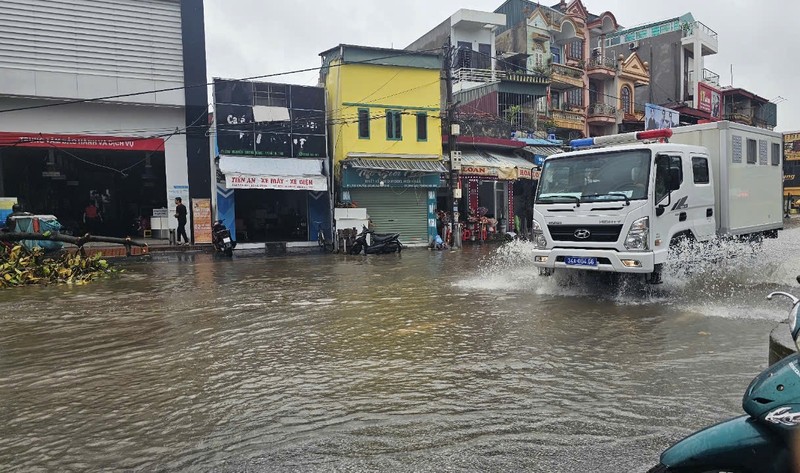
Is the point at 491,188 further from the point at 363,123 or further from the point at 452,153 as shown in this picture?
the point at 363,123

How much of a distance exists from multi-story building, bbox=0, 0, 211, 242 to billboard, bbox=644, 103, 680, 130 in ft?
77.7

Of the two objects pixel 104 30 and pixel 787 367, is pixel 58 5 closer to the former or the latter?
pixel 104 30

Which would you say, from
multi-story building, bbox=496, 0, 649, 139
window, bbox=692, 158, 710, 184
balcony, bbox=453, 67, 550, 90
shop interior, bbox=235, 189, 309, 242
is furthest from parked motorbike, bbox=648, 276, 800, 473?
multi-story building, bbox=496, 0, 649, 139

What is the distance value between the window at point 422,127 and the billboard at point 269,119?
413 centimetres

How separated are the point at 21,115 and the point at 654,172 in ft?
65.1

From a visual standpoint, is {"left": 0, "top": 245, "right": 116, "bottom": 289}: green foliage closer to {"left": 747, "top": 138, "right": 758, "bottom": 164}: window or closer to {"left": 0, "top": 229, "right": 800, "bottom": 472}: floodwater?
{"left": 0, "top": 229, "right": 800, "bottom": 472}: floodwater

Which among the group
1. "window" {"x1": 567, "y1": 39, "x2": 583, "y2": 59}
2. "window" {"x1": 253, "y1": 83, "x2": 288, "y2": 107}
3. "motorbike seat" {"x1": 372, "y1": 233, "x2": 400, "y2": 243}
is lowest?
"motorbike seat" {"x1": 372, "y1": 233, "x2": 400, "y2": 243}

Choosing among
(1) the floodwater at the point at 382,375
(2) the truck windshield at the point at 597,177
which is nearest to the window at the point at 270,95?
(1) the floodwater at the point at 382,375

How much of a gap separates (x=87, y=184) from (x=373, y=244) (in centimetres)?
1255

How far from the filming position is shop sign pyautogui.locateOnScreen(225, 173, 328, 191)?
65.5 ft

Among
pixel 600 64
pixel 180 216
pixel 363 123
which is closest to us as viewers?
pixel 180 216

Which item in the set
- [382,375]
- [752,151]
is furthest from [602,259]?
[752,151]

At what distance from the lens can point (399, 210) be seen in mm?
23812

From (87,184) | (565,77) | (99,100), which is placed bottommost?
(87,184)
